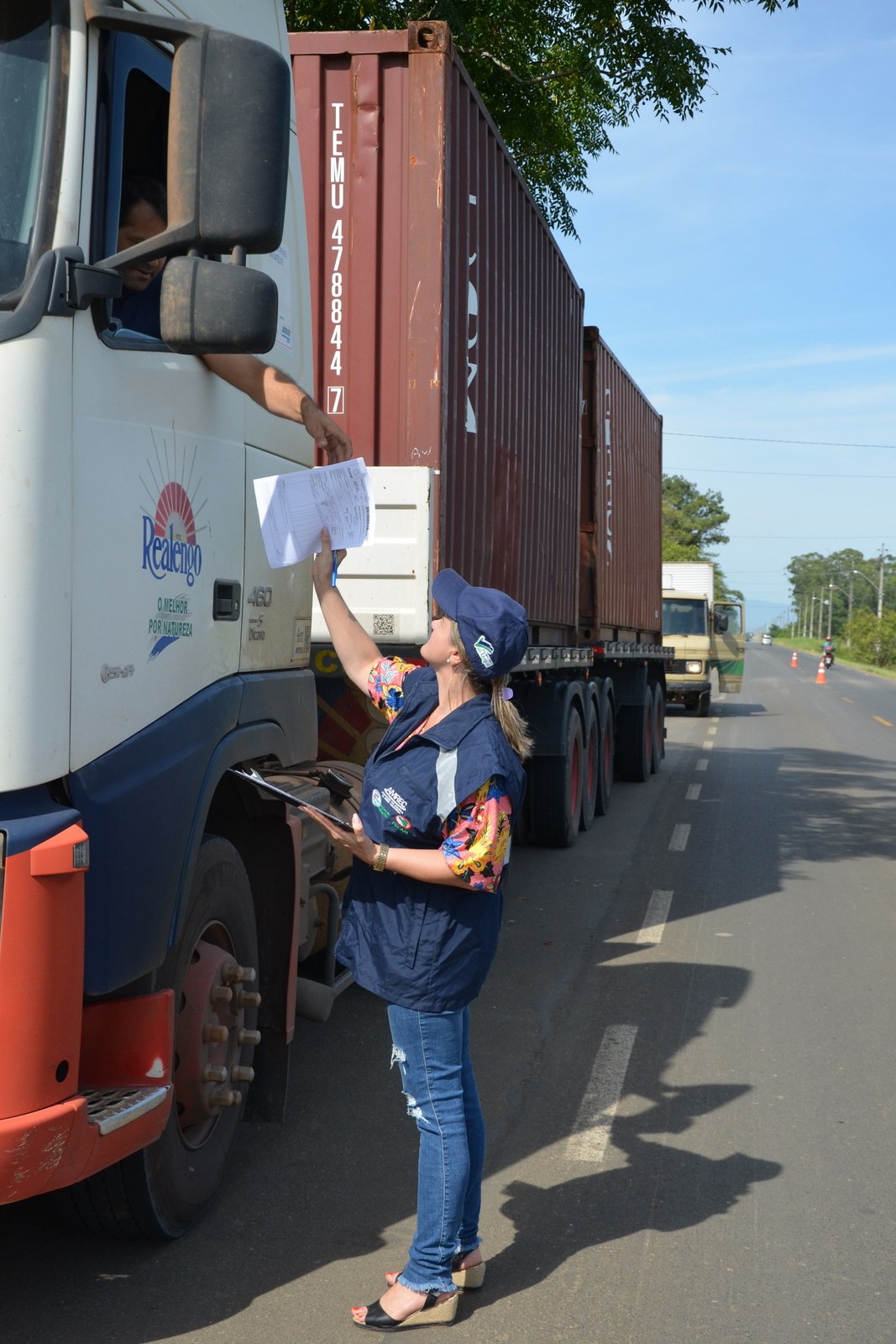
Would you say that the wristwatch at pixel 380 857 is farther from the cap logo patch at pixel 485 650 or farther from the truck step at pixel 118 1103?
the truck step at pixel 118 1103

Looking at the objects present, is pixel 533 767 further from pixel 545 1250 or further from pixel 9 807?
pixel 9 807

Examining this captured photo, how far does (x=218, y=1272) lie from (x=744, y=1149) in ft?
6.18

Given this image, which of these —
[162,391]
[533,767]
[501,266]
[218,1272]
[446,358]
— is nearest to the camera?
[162,391]

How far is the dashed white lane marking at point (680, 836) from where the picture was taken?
1066cm

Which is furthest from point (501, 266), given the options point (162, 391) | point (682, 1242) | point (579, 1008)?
point (682, 1242)

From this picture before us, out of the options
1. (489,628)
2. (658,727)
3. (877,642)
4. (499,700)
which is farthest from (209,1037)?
(877,642)

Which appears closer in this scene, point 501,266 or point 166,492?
point 166,492

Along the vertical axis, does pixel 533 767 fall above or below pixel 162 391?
below

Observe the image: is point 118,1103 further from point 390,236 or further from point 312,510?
point 390,236

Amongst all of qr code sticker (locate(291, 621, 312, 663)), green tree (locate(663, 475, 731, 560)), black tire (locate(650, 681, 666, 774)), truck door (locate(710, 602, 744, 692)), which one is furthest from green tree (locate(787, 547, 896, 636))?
qr code sticker (locate(291, 621, 312, 663))

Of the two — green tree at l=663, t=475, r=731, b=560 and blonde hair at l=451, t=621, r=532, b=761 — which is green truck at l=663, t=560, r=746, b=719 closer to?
blonde hair at l=451, t=621, r=532, b=761

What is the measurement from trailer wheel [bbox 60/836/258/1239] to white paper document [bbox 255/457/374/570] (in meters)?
0.83

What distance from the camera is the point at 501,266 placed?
7.87 m

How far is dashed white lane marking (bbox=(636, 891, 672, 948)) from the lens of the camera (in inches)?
291
